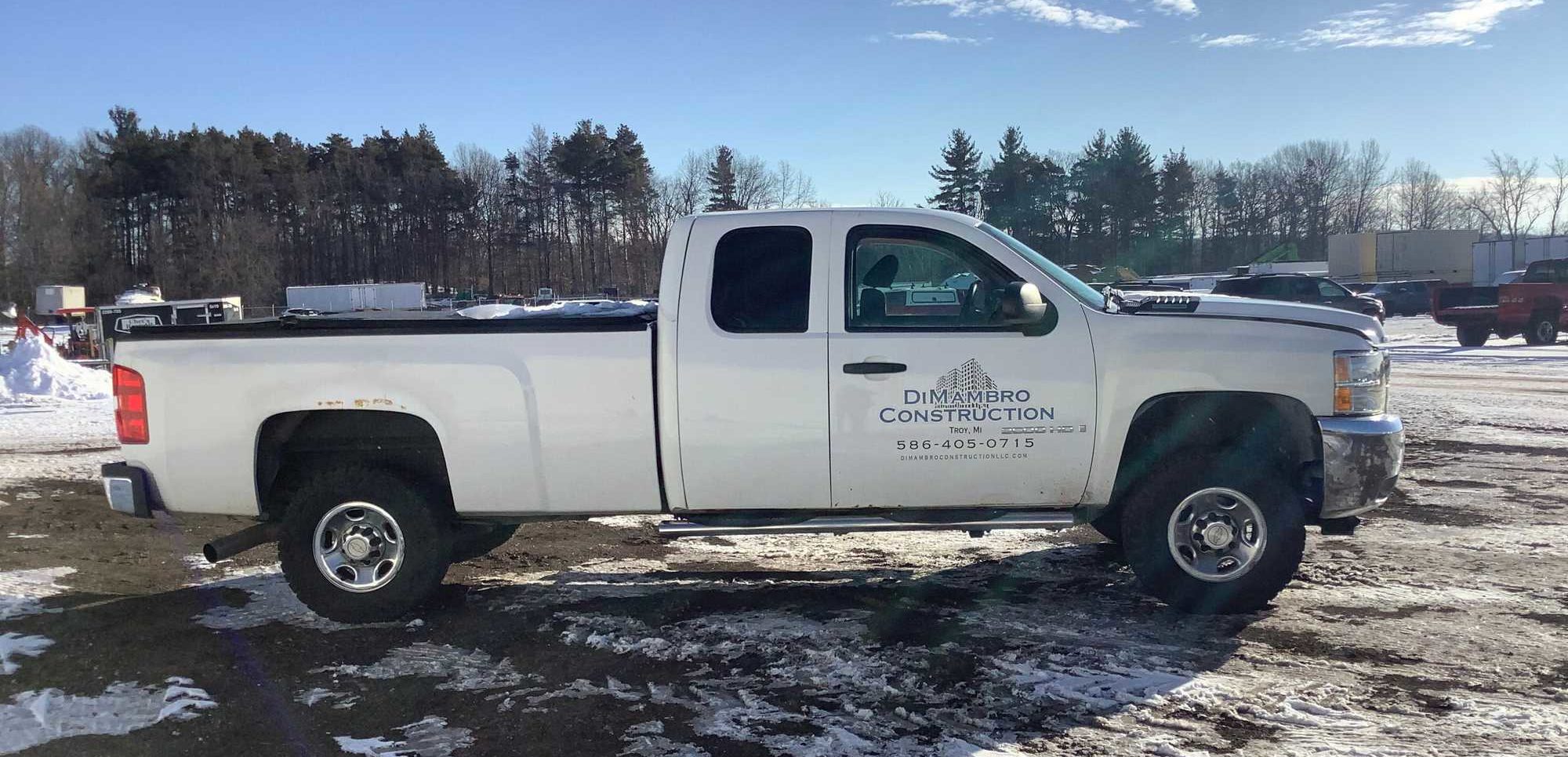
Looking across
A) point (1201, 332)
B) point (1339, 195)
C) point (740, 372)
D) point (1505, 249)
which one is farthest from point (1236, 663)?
point (1339, 195)

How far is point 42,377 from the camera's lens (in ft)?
55.2

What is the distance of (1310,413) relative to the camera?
202 inches

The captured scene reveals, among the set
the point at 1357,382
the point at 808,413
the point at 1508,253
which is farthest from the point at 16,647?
the point at 1508,253

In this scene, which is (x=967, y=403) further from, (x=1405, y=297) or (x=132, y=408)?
(x=1405, y=297)

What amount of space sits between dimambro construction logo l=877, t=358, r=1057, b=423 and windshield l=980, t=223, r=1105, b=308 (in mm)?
634

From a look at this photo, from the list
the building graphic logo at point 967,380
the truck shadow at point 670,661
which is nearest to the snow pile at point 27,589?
the truck shadow at point 670,661

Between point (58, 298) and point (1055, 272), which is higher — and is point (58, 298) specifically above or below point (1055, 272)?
above

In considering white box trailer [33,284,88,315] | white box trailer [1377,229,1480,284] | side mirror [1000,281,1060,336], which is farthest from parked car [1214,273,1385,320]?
white box trailer [33,284,88,315]

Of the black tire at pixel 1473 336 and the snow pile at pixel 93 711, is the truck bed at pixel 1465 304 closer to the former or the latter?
the black tire at pixel 1473 336

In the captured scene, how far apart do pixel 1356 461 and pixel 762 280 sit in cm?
304

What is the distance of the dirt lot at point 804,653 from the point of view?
3.94m

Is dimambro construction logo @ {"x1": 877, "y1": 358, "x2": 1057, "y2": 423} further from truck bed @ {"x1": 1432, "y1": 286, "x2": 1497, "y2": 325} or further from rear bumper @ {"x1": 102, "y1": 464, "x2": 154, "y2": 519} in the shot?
truck bed @ {"x1": 1432, "y1": 286, "x2": 1497, "y2": 325}

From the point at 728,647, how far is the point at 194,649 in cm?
262

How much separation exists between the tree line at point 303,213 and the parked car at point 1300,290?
38.8 metres
